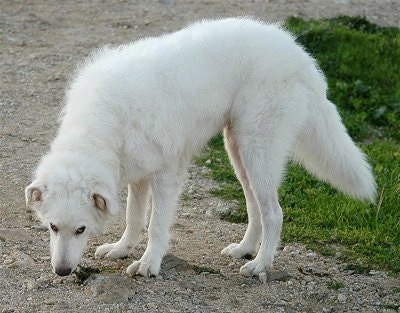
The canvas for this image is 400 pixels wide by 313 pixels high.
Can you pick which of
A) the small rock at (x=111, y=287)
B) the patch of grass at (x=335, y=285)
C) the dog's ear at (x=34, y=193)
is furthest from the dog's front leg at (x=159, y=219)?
the patch of grass at (x=335, y=285)

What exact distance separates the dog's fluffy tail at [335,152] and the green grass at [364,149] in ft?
2.14

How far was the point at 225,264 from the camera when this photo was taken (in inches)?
269

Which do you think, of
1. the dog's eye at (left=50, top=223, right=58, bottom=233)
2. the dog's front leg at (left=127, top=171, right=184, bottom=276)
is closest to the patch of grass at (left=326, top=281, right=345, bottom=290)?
the dog's front leg at (left=127, top=171, right=184, bottom=276)

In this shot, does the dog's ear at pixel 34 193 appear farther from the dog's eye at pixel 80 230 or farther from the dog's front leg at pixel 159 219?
the dog's front leg at pixel 159 219

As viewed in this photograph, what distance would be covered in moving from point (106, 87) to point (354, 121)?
4.76 metres

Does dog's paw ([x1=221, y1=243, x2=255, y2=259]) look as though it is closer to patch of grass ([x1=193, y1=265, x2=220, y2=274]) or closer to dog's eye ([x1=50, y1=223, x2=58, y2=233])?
patch of grass ([x1=193, y1=265, x2=220, y2=274])

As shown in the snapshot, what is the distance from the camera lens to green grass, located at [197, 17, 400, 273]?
741 cm

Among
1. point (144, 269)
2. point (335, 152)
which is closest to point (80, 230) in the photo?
point (144, 269)

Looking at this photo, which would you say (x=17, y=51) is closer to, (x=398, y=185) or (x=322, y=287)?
(x=398, y=185)

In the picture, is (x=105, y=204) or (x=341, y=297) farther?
(x=341, y=297)

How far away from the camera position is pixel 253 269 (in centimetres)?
657

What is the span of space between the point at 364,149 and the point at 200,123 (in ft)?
11.5

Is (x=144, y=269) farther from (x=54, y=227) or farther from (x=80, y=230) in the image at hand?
(x=54, y=227)

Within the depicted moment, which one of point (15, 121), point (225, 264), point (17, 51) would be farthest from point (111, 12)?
point (225, 264)
